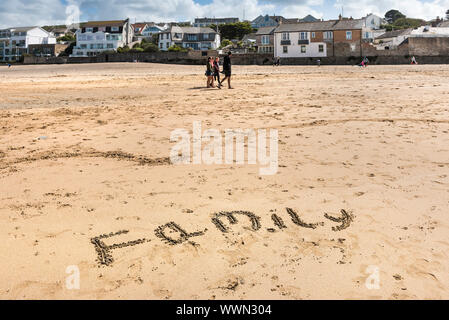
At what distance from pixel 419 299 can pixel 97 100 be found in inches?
563

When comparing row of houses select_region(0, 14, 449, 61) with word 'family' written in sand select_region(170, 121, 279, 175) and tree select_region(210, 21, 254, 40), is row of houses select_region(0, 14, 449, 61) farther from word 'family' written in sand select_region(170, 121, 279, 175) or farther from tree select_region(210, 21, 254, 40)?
word 'family' written in sand select_region(170, 121, 279, 175)

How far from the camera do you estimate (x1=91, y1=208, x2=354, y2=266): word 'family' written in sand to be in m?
4.16

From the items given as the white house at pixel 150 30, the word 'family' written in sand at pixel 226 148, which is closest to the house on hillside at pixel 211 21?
the white house at pixel 150 30

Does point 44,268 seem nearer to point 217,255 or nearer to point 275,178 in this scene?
point 217,255

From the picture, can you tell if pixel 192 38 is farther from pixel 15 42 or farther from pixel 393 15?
pixel 393 15

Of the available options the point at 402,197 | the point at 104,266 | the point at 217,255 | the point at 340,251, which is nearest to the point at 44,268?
the point at 104,266

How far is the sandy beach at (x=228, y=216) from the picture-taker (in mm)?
3578

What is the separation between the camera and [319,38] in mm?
73250

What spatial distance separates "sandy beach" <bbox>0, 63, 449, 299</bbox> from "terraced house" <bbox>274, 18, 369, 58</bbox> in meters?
63.7

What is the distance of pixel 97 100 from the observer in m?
15.6

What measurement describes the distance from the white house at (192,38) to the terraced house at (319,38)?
118 ft

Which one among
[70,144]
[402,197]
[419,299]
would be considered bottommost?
[419,299]

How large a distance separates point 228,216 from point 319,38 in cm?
7396

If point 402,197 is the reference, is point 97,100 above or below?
above
